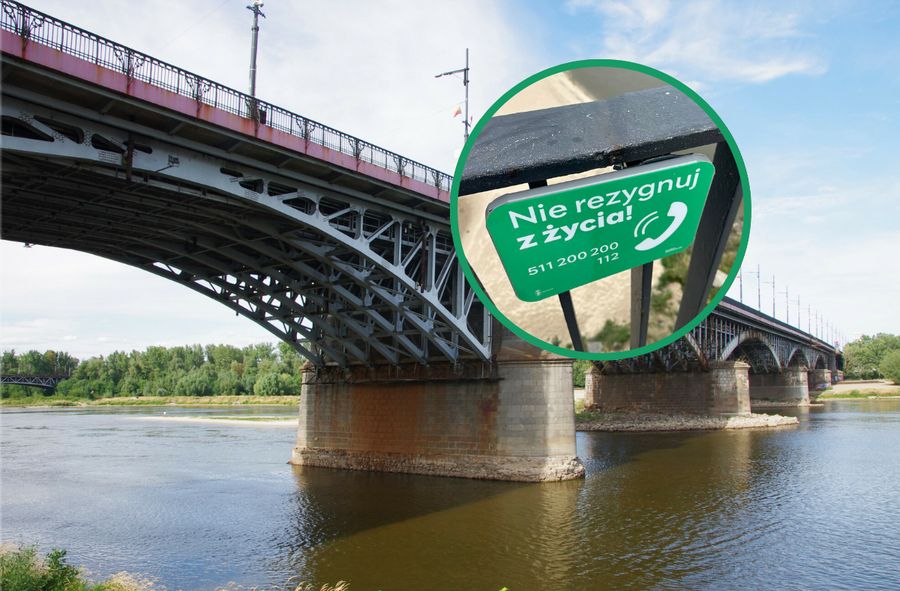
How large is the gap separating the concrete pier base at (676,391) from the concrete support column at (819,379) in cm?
4891

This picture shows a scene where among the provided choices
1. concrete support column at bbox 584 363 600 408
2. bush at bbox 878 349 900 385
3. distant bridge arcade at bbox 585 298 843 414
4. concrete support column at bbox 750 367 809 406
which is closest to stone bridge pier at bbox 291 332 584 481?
distant bridge arcade at bbox 585 298 843 414

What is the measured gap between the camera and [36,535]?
18422mm

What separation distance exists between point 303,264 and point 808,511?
1605 centimetres

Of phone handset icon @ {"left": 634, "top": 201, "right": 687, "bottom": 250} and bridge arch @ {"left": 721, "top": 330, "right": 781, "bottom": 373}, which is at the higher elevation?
bridge arch @ {"left": 721, "top": 330, "right": 781, "bottom": 373}

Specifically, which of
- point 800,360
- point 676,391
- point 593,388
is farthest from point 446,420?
point 800,360

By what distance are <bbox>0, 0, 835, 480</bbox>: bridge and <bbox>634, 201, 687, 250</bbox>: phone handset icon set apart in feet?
42.1

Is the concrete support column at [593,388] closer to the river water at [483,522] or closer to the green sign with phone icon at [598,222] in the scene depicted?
the river water at [483,522]

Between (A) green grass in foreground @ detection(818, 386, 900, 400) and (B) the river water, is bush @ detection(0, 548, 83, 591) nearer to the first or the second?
(B) the river water

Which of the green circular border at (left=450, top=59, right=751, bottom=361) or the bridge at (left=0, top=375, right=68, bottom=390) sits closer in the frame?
the green circular border at (left=450, top=59, right=751, bottom=361)

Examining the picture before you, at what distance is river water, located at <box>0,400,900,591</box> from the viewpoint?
1471 centimetres

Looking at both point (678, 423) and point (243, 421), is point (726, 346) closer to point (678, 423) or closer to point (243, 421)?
point (678, 423)

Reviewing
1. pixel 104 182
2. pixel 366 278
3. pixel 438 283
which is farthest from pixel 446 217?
pixel 104 182

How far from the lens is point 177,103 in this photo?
14719mm

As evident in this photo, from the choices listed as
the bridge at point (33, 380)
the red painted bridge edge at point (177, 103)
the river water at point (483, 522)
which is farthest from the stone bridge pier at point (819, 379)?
the bridge at point (33, 380)
